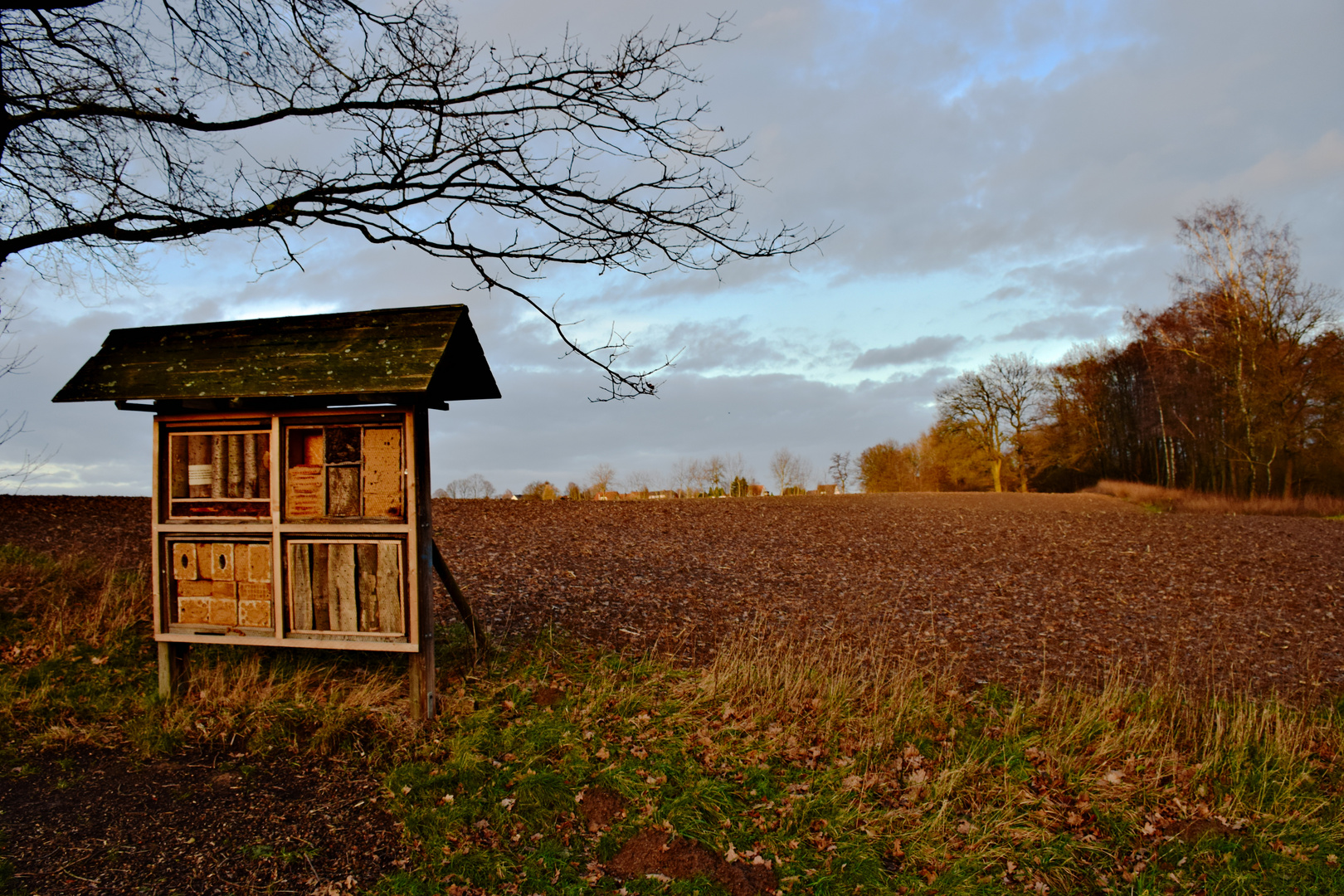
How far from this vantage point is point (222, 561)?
6.14m

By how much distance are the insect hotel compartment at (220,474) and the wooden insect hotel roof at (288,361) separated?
0.28m

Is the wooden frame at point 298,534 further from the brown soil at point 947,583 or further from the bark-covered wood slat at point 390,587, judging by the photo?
the brown soil at point 947,583

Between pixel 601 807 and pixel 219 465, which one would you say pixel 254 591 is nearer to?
pixel 219 465

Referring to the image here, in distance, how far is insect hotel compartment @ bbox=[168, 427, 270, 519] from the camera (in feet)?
19.9

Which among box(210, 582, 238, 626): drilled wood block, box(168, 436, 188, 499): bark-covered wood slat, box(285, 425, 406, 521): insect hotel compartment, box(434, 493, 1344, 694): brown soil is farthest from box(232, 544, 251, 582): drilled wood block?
box(434, 493, 1344, 694): brown soil

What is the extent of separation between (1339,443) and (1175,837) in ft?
91.4

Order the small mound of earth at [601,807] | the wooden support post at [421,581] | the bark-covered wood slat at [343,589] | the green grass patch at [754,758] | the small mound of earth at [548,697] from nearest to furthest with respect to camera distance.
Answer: the green grass patch at [754,758] < the small mound of earth at [601,807] < the wooden support post at [421,581] < the bark-covered wood slat at [343,589] < the small mound of earth at [548,697]

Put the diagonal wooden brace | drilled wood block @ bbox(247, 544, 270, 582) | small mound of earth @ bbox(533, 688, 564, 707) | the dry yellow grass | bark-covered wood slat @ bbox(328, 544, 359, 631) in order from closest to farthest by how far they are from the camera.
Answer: bark-covered wood slat @ bbox(328, 544, 359, 631) → drilled wood block @ bbox(247, 544, 270, 582) → small mound of earth @ bbox(533, 688, 564, 707) → the diagonal wooden brace → the dry yellow grass

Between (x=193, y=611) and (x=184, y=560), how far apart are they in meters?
0.41

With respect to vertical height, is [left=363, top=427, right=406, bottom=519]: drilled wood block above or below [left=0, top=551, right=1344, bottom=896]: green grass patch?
above

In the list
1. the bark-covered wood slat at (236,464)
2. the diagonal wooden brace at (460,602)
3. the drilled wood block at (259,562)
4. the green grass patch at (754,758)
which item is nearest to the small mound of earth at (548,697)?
the green grass patch at (754,758)

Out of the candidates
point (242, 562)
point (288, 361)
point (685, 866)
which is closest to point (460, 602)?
point (242, 562)

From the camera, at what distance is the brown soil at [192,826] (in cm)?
402

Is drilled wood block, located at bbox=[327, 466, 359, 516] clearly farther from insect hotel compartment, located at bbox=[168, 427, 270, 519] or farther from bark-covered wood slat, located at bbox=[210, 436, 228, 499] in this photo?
bark-covered wood slat, located at bbox=[210, 436, 228, 499]
